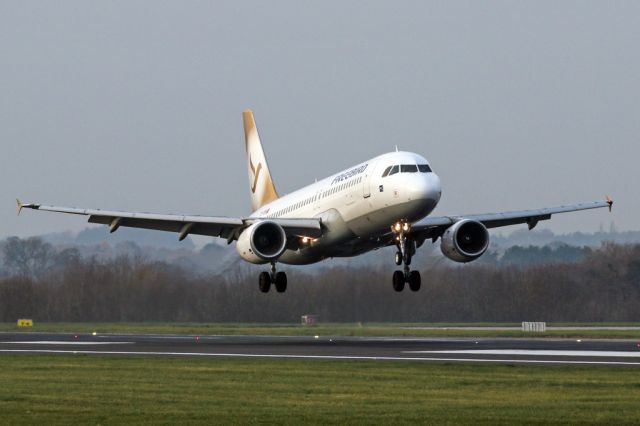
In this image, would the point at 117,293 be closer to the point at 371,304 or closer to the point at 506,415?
the point at 371,304

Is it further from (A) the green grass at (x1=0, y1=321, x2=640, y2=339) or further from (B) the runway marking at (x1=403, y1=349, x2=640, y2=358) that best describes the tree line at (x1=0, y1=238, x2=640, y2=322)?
(B) the runway marking at (x1=403, y1=349, x2=640, y2=358)

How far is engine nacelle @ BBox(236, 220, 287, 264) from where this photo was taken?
5328cm

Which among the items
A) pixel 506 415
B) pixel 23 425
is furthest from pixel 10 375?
pixel 506 415

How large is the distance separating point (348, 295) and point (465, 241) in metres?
44.6

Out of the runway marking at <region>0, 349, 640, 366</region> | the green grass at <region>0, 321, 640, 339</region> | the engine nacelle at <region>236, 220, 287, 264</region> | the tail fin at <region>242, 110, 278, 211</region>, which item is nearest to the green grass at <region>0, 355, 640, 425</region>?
the runway marking at <region>0, 349, 640, 366</region>

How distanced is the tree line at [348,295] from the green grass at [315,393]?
59401 mm

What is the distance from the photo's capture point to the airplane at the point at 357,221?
47.6 m

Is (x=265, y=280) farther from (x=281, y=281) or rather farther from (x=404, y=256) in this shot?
(x=404, y=256)

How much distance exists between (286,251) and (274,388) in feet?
92.1

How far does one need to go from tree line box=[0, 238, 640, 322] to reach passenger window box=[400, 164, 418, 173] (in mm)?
47124

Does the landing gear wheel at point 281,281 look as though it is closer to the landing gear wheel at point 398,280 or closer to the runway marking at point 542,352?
the landing gear wheel at point 398,280

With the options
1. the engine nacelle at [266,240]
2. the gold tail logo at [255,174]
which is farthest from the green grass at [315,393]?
the gold tail logo at [255,174]

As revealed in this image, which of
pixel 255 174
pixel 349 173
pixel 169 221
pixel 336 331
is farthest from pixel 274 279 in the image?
pixel 336 331

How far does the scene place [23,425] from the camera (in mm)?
22281
